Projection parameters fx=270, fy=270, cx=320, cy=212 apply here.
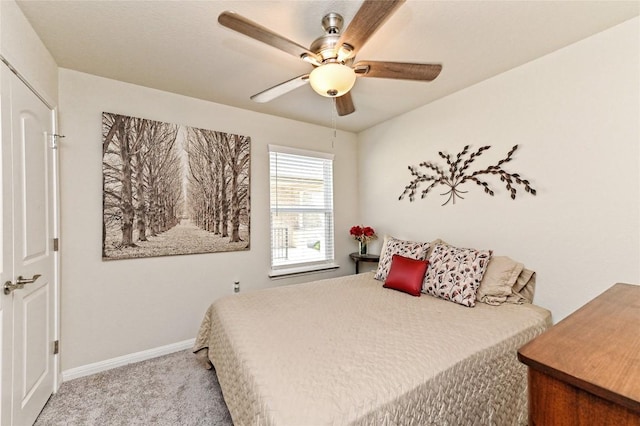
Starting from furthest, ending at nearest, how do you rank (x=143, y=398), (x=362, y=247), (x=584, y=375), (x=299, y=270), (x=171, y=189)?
1. (x=362, y=247)
2. (x=299, y=270)
3. (x=171, y=189)
4. (x=143, y=398)
5. (x=584, y=375)

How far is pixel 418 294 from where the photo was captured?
223cm

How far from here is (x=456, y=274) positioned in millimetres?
2152

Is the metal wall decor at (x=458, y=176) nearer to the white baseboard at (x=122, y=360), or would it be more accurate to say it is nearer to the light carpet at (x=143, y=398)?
the light carpet at (x=143, y=398)

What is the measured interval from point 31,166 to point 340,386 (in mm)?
2241

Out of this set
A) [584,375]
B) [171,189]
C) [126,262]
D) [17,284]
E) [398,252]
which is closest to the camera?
[584,375]

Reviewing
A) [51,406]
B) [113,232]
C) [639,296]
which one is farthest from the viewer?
[113,232]

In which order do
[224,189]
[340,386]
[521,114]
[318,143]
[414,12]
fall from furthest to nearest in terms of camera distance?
[318,143] → [224,189] → [521,114] → [414,12] → [340,386]

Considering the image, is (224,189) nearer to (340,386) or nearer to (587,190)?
(340,386)

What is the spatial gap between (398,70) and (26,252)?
253 centimetres

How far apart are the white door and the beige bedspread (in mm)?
965

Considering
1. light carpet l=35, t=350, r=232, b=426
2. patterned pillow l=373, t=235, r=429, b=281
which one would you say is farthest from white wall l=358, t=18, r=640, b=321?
light carpet l=35, t=350, r=232, b=426

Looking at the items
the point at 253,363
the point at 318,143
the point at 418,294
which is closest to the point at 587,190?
the point at 418,294

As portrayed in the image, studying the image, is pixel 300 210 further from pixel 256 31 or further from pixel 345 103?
pixel 256 31

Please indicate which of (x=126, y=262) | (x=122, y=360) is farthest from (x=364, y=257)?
(x=122, y=360)
